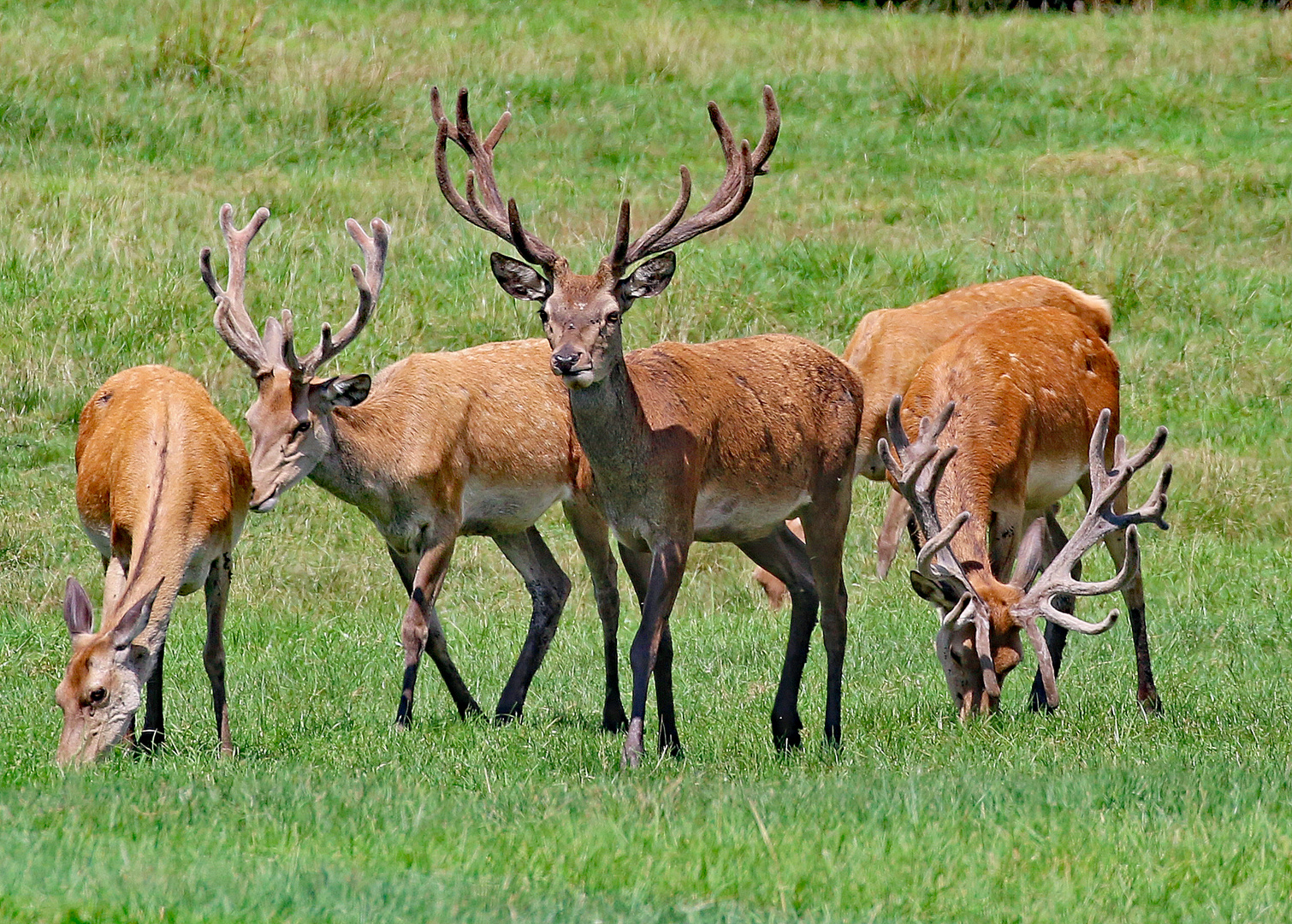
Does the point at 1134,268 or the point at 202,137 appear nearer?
the point at 1134,268

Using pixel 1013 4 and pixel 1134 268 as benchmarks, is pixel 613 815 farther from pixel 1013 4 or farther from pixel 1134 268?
pixel 1013 4

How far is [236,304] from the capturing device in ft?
30.8

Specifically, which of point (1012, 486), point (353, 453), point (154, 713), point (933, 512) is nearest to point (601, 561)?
point (353, 453)

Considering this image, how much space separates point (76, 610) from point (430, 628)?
2.27 meters

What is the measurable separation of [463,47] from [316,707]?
15476 millimetres

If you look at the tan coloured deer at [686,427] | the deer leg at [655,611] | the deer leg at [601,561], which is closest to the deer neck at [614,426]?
the tan coloured deer at [686,427]

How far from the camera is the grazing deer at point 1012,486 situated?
27.8 ft

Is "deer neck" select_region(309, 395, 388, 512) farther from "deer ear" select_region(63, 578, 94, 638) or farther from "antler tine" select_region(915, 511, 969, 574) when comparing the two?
"antler tine" select_region(915, 511, 969, 574)

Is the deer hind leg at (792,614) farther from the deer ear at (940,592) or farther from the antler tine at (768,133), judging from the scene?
the antler tine at (768,133)

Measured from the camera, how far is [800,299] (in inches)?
656

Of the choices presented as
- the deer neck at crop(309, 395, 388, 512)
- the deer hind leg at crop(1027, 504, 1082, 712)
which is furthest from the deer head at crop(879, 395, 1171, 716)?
the deer neck at crop(309, 395, 388, 512)

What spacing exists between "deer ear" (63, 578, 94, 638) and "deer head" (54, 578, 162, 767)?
13 mm

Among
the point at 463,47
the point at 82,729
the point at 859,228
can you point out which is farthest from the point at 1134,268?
the point at 82,729

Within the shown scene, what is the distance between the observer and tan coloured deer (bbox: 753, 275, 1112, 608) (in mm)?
12375
